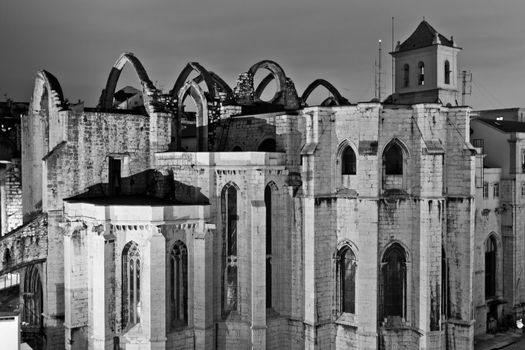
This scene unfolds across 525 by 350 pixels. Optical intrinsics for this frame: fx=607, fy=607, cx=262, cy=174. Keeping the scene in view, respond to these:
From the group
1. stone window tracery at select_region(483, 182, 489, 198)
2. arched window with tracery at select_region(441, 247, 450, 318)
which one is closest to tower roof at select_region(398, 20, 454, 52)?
stone window tracery at select_region(483, 182, 489, 198)

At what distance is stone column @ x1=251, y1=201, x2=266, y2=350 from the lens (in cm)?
2358

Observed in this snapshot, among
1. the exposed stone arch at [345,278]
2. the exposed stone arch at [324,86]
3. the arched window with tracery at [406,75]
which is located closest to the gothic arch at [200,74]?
the exposed stone arch at [324,86]

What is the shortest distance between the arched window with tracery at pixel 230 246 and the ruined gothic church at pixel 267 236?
0.04 m

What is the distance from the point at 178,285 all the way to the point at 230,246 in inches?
101

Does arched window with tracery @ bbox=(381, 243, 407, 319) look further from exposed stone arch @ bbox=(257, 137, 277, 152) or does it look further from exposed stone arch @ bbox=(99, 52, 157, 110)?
exposed stone arch @ bbox=(99, 52, 157, 110)

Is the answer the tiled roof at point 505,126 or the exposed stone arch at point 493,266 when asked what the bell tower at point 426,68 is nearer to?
the tiled roof at point 505,126

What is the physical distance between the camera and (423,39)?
3862 centimetres

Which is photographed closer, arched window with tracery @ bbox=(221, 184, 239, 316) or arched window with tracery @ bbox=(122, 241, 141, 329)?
arched window with tracery @ bbox=(122, 241, 141, 329)

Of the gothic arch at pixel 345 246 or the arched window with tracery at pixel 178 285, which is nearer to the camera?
the arched window with tracery at pixel 178 285

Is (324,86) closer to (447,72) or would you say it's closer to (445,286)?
(447,72)

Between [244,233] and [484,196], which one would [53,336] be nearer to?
[244,233]

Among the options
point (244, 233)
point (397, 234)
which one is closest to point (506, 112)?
point (397, 234)

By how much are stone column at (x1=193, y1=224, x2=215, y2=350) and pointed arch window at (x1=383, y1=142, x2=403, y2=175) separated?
734 cm

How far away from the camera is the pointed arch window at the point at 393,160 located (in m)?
24.2
